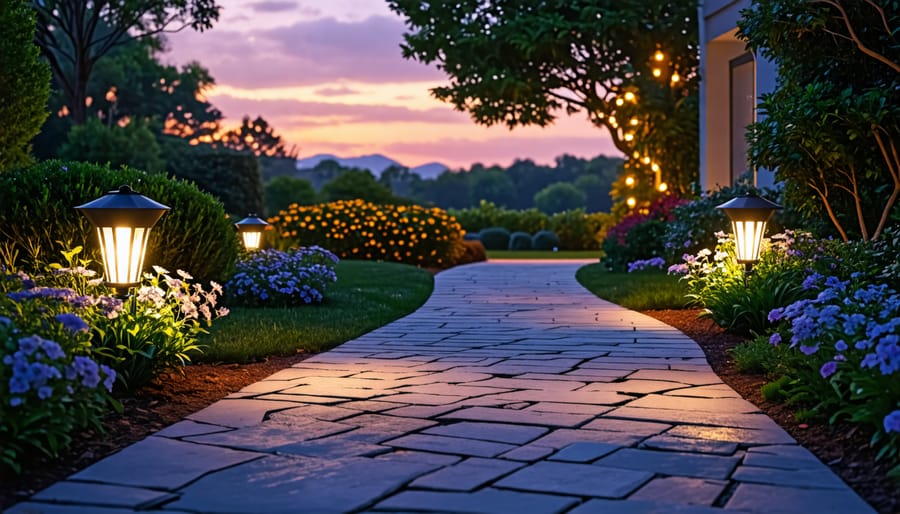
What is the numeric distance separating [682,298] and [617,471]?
6.52 metres

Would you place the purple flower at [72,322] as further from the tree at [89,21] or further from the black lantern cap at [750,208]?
the tree at [89,21]

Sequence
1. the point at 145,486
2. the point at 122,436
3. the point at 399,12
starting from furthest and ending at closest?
the point at 399,12
the point at 122,436
the point at 145,486

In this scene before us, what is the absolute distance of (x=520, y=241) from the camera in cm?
2983

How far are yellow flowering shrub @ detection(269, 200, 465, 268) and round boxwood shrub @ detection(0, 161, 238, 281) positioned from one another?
10.2 meters

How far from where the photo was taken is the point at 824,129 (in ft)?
23.7

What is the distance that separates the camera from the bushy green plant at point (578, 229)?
29078mm

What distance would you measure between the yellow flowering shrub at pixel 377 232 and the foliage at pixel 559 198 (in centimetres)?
2929

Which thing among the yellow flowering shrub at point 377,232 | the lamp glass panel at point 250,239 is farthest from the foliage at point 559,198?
the lamp glass panel at point 250,239

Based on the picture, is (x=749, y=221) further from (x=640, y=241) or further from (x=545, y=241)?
(x=545, y=241)

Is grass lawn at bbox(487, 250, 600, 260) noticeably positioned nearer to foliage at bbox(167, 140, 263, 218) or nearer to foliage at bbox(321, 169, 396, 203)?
foliage at bbox(321, 169, 396, 203)

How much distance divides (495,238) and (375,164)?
21.7 metres

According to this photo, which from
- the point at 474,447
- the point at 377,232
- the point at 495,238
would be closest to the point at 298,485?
the point at 474,447

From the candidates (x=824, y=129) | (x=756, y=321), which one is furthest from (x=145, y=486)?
(x=824, y=129)

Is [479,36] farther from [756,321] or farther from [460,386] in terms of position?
[460,386]
